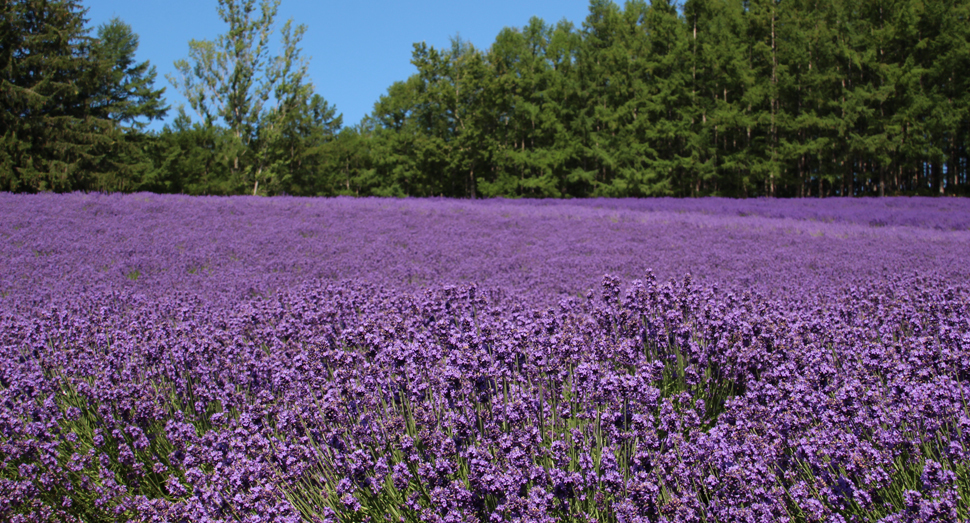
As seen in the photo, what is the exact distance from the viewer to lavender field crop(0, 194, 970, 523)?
2261 millimetres

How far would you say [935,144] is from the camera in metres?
28.0

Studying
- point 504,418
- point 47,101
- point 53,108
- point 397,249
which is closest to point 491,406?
point 504,418

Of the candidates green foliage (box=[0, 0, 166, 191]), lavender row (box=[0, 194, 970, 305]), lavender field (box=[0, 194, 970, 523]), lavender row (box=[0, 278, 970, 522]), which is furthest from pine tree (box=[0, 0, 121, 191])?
lavender row (box=[0, 278, 970, 522])

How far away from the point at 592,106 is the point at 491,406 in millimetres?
31956

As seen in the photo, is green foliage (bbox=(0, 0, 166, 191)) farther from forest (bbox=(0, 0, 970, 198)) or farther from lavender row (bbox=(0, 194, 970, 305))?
lavender row (bbox=(0, 194, 970, 305))

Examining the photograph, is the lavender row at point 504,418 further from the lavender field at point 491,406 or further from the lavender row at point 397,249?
the lavender row at point 397,249

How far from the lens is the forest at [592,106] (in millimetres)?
24375

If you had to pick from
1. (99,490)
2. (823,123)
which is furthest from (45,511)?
(823,123)

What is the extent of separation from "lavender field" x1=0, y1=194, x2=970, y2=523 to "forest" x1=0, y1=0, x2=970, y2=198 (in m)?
21.3

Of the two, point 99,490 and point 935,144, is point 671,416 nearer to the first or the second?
point 99,490

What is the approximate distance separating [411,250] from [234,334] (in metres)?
5.91

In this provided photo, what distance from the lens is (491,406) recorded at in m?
2.95

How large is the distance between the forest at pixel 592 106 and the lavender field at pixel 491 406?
21.3m

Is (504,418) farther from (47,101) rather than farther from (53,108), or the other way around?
(53,108)
